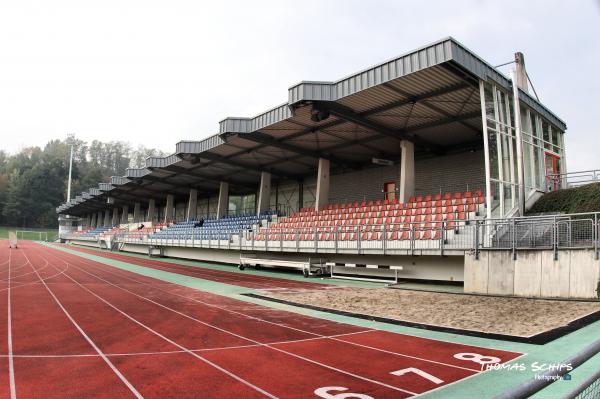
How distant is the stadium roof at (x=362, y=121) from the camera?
1491 centimetres

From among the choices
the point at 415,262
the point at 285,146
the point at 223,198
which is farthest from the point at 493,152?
the point at 223,198

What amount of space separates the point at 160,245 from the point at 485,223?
3111 cm

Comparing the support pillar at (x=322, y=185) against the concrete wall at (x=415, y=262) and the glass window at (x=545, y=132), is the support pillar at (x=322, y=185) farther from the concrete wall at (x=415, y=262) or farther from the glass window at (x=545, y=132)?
the glass window at (x=545, y=132)

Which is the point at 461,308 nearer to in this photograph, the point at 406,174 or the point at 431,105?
the point at 431,105

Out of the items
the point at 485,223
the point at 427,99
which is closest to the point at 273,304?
the point at 485,223

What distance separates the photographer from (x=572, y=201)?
14.7 metres

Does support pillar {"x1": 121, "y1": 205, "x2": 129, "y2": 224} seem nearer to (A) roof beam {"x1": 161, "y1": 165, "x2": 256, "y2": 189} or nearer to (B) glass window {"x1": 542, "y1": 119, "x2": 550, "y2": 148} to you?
(A) roof beam {"x1": 161, "y1": 165, "x2": 256, "y2": 189}

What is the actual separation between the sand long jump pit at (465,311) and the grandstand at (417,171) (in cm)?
165

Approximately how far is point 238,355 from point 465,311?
5509 mm

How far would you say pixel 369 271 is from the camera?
17.7 meters

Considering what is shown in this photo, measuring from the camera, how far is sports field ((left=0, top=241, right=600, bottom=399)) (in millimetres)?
4543

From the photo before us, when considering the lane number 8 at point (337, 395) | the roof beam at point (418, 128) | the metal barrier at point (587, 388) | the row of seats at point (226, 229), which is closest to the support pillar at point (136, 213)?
the row of seats at point (226, 229)

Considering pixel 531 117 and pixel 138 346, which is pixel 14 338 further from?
pixel 531 117

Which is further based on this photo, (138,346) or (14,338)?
(14,338)
